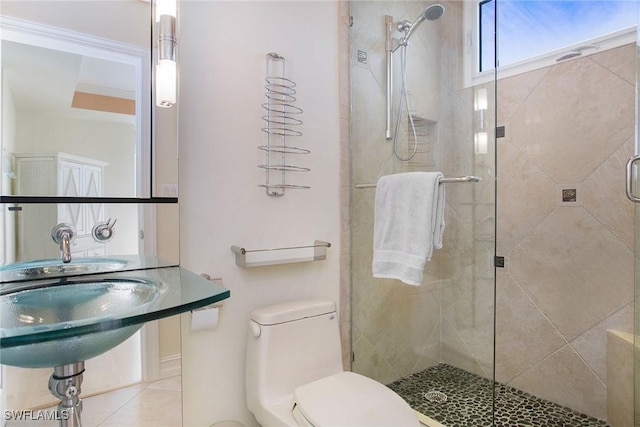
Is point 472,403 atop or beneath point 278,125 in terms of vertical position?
beneath

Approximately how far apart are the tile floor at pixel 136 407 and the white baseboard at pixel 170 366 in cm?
2

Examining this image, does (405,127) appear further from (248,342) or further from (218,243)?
(248,342)

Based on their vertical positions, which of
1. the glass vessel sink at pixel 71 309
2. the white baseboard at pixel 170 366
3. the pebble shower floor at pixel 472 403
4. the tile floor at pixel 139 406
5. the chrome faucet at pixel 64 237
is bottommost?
the pebble shower floor at pixel 472 403

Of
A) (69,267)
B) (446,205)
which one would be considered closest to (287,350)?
(69,267)

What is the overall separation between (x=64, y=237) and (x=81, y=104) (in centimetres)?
44

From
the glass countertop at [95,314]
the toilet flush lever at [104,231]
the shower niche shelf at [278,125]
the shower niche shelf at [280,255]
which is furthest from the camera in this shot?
the shower niche shelf at [278,125]

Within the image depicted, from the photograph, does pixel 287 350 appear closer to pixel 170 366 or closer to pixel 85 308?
pixel 170 366

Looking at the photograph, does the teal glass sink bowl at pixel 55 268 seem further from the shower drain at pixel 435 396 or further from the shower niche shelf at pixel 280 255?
the shower drain at pixel 435 396

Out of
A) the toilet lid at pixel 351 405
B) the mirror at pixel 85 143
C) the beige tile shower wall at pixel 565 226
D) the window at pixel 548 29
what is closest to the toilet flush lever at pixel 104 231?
the mirror at pixel 85 143

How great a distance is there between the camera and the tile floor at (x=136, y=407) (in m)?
1.13

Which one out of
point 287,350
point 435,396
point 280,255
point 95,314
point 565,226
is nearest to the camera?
point 95,314

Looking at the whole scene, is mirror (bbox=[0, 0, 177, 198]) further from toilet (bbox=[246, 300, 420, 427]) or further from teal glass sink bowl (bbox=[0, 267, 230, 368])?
toilet (bbox=[246, 300, 420, 427])

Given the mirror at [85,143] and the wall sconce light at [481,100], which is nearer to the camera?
the mirror at [85,143]

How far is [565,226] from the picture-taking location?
189 cm
